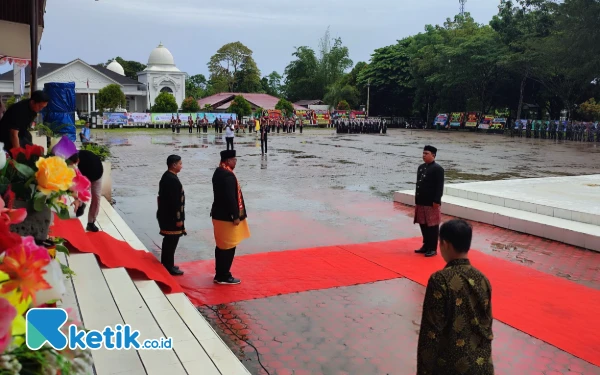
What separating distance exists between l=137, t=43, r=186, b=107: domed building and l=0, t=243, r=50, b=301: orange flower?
61759mm

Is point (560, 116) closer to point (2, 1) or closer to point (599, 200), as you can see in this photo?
point (599, 200)

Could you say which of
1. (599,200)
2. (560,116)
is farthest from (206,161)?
(560,116)

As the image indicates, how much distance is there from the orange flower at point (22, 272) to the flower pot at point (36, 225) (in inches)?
51.2

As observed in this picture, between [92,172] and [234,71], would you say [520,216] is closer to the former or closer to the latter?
[92,172]

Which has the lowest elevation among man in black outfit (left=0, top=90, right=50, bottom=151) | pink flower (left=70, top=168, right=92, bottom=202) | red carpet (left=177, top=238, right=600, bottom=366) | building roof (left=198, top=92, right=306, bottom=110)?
red carpet (left=177, top=238, right=600, bottom=366)

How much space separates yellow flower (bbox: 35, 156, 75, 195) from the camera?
184 centimetres

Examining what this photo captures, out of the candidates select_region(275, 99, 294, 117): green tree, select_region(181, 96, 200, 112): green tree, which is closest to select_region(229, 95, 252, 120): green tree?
select_region(181, 96, 200, 112): green tree

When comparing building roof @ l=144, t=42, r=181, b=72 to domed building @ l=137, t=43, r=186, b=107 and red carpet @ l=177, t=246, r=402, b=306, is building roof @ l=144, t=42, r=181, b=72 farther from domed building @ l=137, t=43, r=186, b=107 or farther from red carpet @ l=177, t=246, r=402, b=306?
red carpet @ l=177, t=246, r=402, b=306

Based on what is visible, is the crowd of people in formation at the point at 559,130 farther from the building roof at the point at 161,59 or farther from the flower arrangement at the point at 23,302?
the flower arrangement at the point at 23,302

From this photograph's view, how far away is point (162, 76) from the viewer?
2367 inches

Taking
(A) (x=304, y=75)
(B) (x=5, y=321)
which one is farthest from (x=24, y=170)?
(A) (x=304, y=75)

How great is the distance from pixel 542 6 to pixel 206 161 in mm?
36073

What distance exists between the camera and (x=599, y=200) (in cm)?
986

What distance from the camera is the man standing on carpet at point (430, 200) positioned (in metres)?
6.82
